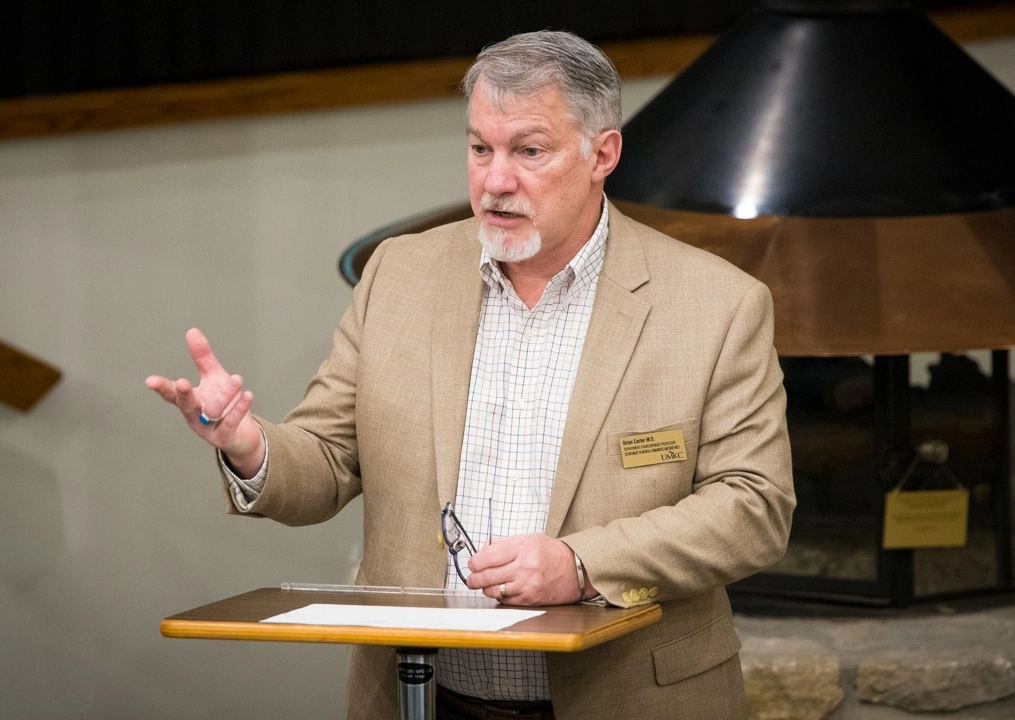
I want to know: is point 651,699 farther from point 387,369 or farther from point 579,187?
point 579,187

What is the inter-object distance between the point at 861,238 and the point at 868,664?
0.86m

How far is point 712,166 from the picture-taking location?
261cm

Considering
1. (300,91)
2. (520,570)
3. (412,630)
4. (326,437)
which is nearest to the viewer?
(412,630)

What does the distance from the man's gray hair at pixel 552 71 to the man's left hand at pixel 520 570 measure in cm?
57

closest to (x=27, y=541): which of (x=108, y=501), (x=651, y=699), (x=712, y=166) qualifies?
(x=108, y=501)

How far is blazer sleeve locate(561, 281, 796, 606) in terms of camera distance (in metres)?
1.61

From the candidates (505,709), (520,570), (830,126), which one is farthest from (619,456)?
(830,126)

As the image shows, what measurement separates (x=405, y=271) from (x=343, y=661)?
2260 mm

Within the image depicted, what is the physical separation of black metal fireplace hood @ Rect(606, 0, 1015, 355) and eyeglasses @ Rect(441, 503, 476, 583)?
0.72 metres

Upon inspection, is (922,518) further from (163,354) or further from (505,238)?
(163,354)

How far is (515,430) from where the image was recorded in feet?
5.85

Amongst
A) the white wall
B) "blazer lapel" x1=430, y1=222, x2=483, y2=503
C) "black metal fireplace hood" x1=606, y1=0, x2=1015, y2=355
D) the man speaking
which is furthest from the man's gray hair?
the white wall

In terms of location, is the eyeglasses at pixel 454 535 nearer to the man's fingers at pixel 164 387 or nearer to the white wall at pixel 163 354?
the man's fingers at pixel 164 387

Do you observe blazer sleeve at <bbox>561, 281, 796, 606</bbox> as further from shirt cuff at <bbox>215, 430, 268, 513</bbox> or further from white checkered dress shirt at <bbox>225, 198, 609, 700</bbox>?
shirt cuff at <bbox>215, 430, 268, 513</bbox>
